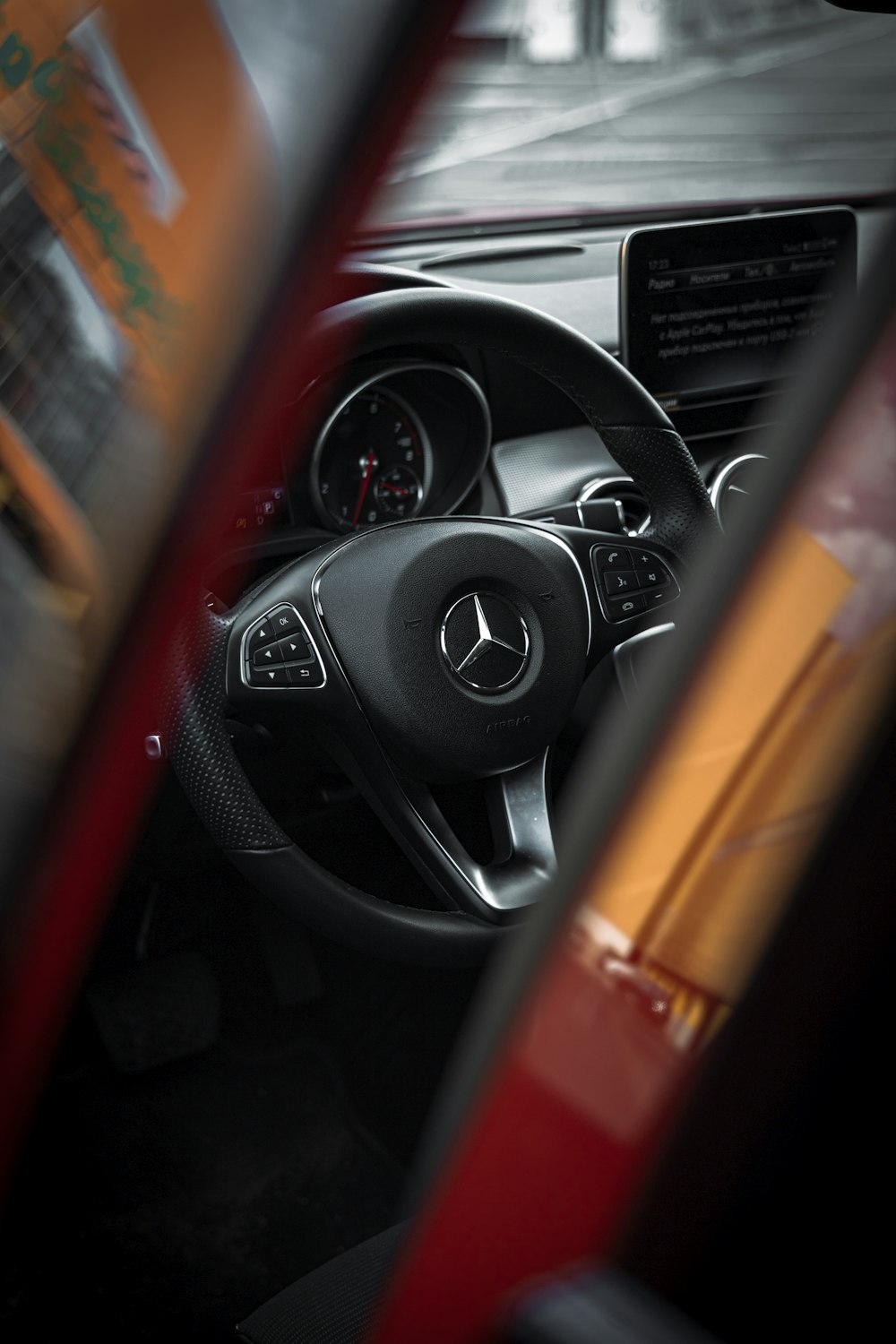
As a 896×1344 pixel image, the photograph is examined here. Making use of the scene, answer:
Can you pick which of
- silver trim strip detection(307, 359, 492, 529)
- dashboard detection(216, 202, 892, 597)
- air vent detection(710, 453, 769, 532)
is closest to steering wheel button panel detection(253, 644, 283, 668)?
dashboard detection(216, 202, 892, 597)

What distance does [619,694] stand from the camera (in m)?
1.60

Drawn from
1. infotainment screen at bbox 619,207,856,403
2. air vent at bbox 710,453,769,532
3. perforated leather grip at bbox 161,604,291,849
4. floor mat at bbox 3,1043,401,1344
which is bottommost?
floor mat at bbox 3,1043,401,1344

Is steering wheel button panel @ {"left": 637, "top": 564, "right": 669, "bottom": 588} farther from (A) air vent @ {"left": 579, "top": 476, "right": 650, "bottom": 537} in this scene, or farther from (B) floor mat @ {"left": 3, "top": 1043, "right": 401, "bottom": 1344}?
(B) floor mat @ {"left": 3, "top": 1043, "right": 401, "bottom": 1344}

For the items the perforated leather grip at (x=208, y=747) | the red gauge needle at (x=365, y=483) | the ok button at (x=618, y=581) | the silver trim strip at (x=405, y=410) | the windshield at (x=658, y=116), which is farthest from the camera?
the windshield at (x=658, y=116)

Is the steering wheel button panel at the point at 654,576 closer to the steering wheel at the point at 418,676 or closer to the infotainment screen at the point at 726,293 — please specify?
the steering wheel at the point at 418,676

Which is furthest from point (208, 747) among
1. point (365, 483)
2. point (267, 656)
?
point (365, 483)

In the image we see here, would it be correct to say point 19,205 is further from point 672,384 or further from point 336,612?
point 672,384

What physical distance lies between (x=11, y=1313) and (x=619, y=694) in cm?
121

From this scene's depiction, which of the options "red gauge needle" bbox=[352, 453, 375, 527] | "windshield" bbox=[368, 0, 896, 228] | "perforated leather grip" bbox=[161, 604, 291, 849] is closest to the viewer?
"perforated leather grip" bbox=[161, 604, 291, 849]

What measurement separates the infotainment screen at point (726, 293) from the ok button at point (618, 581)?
0.79 m

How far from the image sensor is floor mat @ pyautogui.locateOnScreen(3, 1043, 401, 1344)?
1703 mm

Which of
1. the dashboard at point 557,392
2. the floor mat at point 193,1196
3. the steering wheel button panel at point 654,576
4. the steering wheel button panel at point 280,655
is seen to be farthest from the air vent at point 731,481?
the floor mat at point 193,1196

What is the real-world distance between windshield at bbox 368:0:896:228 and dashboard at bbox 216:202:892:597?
23 cm

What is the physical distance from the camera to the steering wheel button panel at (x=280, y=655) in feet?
4.58
